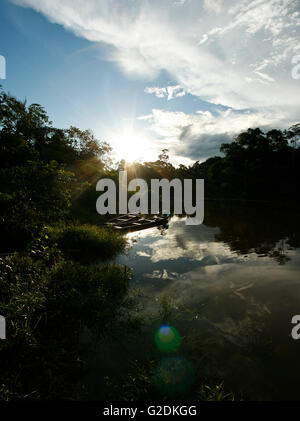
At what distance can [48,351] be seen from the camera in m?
3.27

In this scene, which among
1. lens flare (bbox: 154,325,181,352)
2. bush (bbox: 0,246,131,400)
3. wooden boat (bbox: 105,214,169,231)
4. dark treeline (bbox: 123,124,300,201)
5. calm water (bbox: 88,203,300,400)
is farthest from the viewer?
dark treeline (bbox: 123,124,300,201)

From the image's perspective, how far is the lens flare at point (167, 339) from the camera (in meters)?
3.78

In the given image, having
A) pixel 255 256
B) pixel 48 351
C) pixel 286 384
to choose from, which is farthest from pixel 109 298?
pixel 255 256

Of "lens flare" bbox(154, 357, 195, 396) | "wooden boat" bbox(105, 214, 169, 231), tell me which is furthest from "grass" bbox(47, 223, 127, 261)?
"lens flare" bbox(154, 357, 195, 396)

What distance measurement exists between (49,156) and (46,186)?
1347 centimetres

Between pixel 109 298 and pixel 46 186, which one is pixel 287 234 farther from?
pixel 46 186

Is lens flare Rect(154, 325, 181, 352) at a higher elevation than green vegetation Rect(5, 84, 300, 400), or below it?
below

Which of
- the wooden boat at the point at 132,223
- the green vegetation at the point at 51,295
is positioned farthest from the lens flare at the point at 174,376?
the wooden boat at the point at 132,223

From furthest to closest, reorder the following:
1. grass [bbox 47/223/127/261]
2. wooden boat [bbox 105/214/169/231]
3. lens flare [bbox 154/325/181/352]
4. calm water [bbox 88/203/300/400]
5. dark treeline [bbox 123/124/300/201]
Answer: dark treeline [bbox 123/124/300/201] → wooden boat [bbox 105/214/169/231] → grass [bbox 47/223/127/261] → lens flare [bbox 154/325/181/352] → calm water [bbox 88/203/300/400]

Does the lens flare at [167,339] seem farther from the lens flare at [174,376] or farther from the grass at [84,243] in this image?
the grass at [84,243]

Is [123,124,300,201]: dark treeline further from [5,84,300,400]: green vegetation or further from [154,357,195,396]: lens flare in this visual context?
[154,357,195,396]: lens flare

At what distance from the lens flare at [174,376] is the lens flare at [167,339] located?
0.28 m

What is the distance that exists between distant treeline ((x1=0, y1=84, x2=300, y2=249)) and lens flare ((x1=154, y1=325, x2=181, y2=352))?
11.9 ft

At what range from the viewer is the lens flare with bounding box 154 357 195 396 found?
9.32ft
